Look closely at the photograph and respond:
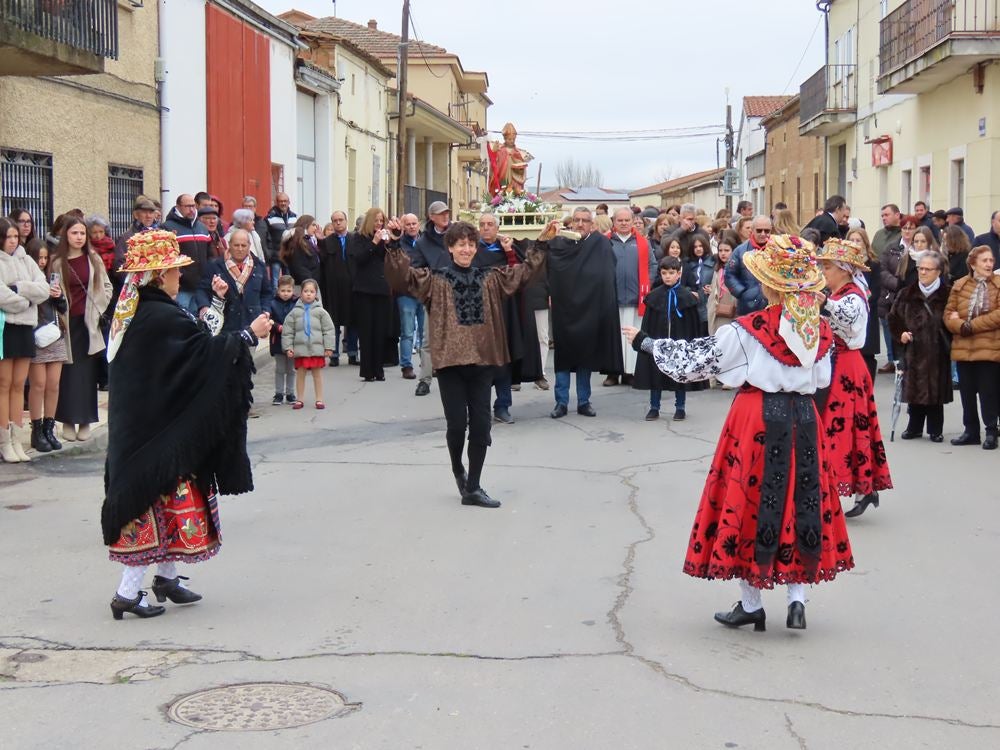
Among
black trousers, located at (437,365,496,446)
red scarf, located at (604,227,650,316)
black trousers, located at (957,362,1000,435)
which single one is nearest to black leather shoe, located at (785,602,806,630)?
black trousers, located at (437,365,496,446)

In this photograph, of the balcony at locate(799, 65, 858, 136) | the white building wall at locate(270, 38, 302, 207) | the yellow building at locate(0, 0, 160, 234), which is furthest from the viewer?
the balcony at locate(799, 65, 858, 136)

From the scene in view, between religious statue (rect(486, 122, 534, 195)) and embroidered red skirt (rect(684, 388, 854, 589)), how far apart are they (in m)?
9.32

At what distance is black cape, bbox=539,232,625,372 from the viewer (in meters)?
13.9

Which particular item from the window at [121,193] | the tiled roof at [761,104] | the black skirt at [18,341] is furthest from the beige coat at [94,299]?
the tiled roof at [761,104]

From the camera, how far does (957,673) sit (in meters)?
5.70

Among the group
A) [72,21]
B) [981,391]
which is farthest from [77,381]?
[981,391]

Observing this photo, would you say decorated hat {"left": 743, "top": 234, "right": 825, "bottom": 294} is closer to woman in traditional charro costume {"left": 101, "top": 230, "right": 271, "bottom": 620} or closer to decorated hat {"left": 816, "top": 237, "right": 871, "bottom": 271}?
decorated hat {"left": 816, "top": 237, "right": 871, "bottom": 271}

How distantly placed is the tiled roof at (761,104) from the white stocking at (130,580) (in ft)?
205

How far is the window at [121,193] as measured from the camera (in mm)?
18844

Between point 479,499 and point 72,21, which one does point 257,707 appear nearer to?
point 479,499

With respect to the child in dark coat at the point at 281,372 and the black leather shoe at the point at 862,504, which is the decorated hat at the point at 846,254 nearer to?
the black leather shoe at the point at 862,504

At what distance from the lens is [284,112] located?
27.6 meters

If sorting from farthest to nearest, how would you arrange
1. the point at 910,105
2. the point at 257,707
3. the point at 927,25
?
the point at 910,105 < the point at 927,25 < the point at 257,707

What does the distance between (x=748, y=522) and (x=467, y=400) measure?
140 inches
